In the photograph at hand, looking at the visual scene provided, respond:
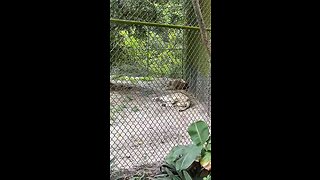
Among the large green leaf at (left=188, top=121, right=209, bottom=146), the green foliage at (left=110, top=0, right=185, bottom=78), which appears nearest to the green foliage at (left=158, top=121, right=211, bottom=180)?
the large green leaf at (left=188, top=121, right=209, bottom=146)

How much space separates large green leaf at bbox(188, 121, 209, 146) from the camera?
81.4 inches

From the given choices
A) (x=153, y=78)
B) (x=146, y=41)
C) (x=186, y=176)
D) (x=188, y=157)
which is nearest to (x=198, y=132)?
(x=188, y=157)

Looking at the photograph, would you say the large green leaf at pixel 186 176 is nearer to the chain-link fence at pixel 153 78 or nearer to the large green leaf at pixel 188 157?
the large green leaf at pixel 188 157

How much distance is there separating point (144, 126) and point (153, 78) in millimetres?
310

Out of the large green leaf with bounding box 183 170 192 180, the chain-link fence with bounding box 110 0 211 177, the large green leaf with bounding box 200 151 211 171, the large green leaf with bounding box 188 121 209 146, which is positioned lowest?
the large green leaf with bounding box 183 170 192 180

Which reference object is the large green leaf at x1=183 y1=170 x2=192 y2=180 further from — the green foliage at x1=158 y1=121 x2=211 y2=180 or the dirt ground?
the dirt ground

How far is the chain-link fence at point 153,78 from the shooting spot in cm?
189

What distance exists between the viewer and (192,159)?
6.47 ft

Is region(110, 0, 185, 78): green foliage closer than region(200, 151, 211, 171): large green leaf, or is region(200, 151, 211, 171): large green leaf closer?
region(110, 0, 185, 78): green foliage
